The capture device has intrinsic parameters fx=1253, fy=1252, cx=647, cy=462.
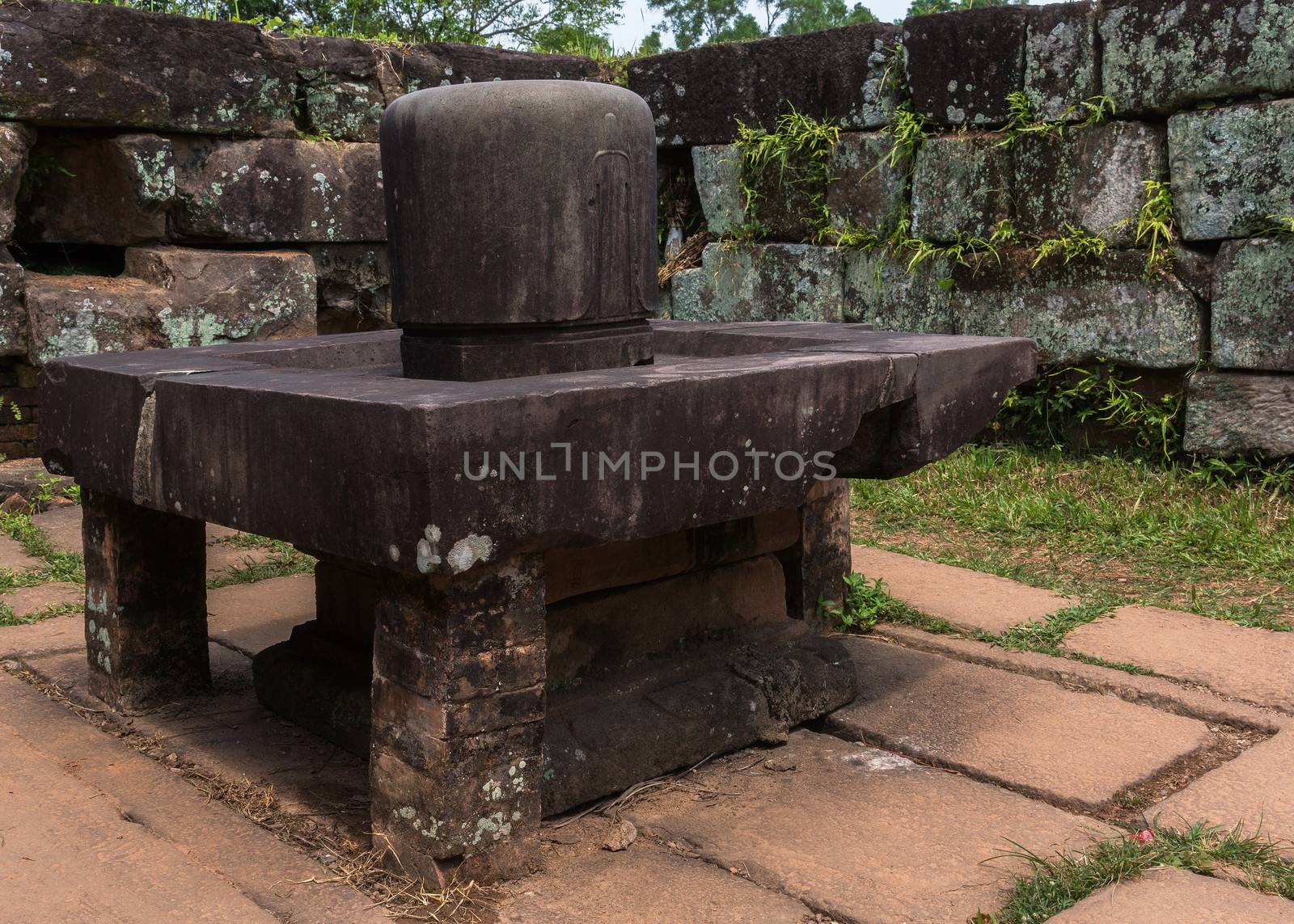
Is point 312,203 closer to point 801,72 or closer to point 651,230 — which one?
point 801,72

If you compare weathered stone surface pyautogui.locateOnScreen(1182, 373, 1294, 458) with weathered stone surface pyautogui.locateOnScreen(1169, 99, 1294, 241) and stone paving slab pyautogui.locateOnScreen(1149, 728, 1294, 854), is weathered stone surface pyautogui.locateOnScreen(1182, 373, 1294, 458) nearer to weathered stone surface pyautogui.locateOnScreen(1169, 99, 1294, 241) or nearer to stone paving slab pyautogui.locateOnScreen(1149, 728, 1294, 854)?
weathered stone surface pyautogui.locateOnScreen(1169, 99, 1294, 241)

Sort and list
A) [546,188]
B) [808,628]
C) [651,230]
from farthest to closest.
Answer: [808,628], [651,230], [546,188]

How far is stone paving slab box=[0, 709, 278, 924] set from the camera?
198 cm

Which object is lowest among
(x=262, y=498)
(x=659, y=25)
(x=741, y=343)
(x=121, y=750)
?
(x=121, y=750)

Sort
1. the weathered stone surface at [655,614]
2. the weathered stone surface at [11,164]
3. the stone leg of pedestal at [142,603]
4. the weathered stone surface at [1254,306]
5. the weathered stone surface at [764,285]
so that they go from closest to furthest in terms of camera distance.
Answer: the weathered stone surface at [655,614] → the stone leg of pedestal at [142,603] → the weathered stone surface at [1254,306] → the weathered stone surface at [11,164] → the weathered stone surface at [764,285]

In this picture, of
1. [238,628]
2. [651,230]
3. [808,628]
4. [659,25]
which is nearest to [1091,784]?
[808,628]

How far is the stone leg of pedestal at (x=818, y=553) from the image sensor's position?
3.30 meters

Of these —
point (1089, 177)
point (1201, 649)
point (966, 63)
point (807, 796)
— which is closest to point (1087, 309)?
point (1089, 177)

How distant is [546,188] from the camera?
239 centimetres

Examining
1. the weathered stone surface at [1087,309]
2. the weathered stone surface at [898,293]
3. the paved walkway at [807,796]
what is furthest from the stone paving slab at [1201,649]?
the weathered stone surface at [898,293]

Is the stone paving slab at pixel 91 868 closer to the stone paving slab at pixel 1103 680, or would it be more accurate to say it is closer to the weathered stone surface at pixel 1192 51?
the stone paving slab at pixel 1103 680

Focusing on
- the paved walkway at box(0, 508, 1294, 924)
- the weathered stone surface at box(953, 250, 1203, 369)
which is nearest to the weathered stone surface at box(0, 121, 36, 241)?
the paved walkway at box(0, 508, 1294, 924)

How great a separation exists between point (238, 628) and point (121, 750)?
0.87 metres

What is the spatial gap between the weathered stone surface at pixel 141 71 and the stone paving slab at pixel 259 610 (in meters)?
2.07
